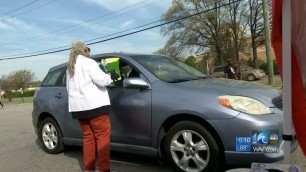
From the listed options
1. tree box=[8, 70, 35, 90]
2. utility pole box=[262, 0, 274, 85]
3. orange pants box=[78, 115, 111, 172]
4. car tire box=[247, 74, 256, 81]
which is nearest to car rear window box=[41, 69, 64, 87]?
orange pants box=[78, 115, 111, 172]

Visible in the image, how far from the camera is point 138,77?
516cm

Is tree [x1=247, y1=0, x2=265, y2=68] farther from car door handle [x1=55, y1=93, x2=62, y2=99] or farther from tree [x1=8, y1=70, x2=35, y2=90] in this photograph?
tree [x1=8, y1=70, x2=35, y2=90]

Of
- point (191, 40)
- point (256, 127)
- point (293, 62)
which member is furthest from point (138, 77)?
point (191, 40)

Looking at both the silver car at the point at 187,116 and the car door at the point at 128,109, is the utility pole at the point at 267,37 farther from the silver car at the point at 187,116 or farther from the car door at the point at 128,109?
the car door at the point at 128,109

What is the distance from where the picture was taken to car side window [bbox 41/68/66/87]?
649 centimetres

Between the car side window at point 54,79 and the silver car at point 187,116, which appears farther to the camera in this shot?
the car side window at point 54,79

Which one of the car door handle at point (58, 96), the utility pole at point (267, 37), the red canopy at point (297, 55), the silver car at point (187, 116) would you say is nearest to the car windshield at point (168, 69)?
the silver car at point (187, 116)

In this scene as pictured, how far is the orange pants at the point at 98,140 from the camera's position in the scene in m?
4.77

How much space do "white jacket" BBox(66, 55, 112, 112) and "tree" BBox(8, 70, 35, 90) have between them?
76976mm

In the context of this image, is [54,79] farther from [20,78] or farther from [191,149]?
[20,78]

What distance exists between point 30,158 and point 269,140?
4.15 meters

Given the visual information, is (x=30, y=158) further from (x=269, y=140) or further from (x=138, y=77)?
(x=269, y=140)

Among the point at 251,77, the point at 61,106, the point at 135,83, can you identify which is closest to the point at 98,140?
the point at 135,83

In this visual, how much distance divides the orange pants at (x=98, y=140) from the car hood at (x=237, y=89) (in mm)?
1090
